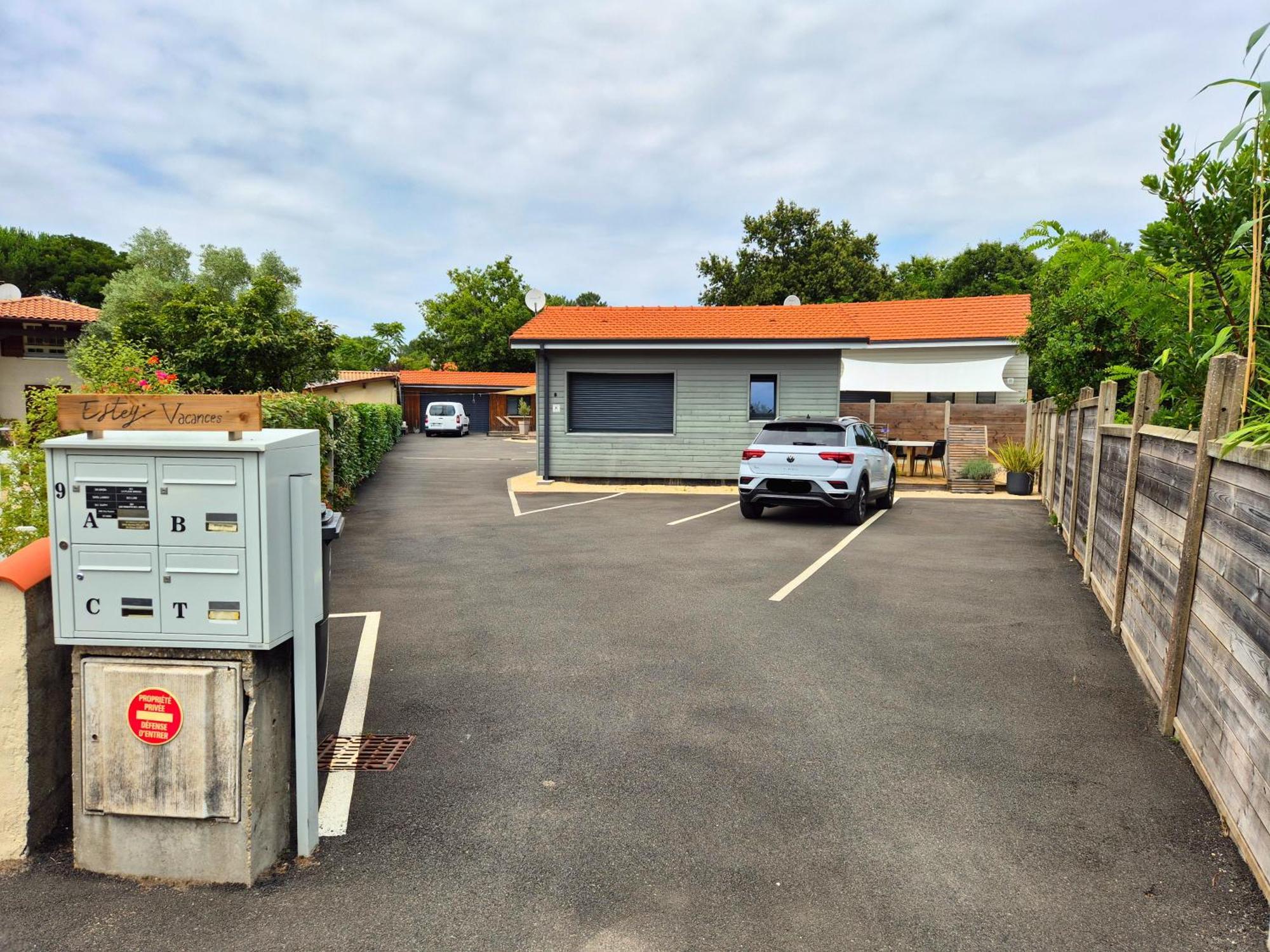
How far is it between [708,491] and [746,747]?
1337 cm

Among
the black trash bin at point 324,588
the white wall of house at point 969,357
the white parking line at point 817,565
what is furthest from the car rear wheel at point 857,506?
the black trash bin at point 324,588

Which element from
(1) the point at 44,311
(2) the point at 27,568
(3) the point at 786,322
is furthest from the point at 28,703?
(1) the point at 44,311

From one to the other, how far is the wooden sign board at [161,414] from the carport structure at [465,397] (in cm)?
4832

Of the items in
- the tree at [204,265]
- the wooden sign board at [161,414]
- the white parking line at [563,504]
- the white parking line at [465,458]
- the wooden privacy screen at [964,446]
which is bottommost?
the white parking line at [465,458]

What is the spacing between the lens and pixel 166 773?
9.81ft

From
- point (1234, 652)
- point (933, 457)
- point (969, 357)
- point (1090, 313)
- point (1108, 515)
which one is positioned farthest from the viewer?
point (933, 457)

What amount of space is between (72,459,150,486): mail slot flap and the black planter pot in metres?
16.5

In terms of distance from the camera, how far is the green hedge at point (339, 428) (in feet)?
33.3

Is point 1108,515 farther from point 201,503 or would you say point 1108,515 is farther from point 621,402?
point 621,402

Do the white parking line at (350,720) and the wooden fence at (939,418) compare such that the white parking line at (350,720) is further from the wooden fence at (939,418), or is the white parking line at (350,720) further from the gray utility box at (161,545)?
the wooden fence at (939,418)

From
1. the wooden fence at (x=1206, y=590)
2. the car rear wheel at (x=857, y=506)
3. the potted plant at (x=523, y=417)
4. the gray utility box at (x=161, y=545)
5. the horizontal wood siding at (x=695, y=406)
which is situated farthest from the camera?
the potted plant at (x=523, y=417)

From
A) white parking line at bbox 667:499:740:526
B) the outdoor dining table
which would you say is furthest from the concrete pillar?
the outdoor dining table

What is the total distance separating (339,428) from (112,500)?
37.5 feet

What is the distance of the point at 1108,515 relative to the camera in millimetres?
6891
